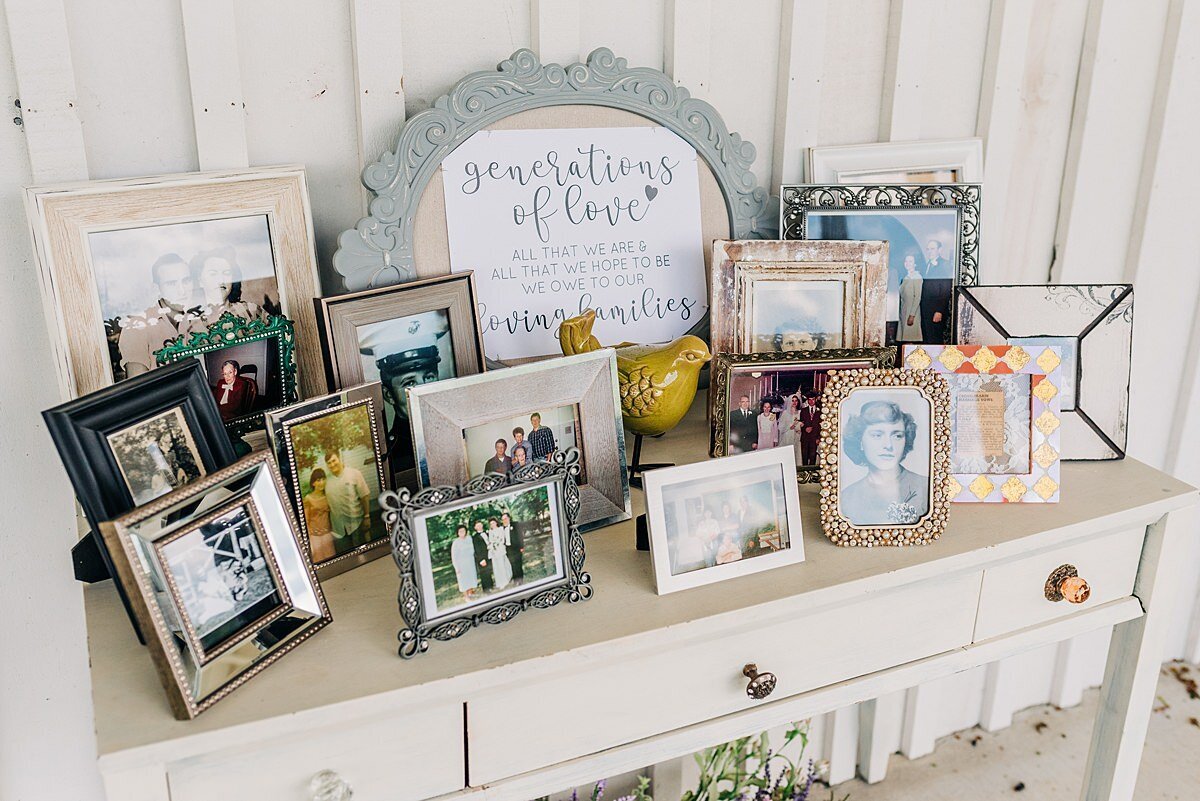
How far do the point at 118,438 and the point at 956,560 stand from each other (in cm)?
87

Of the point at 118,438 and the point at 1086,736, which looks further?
the point at 1086,736

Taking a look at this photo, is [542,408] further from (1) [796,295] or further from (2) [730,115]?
(2) [730,115]

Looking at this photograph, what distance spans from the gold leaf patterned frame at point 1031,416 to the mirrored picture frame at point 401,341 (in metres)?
0.54

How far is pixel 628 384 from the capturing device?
1111 mm

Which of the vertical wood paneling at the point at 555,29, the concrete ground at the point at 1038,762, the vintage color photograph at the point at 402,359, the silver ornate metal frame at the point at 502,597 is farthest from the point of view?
the concrete ground at the point at 1038,762

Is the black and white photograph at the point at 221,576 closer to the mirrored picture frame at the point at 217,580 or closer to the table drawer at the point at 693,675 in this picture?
the mirrored picture frame at the point at 217,580

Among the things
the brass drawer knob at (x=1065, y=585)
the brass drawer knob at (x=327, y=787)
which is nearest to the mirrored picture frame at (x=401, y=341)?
the brass drawer knob at (x=327, y=787)

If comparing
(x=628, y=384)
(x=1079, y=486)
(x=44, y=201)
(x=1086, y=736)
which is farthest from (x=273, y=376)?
(x=1086, y=736)

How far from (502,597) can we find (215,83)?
25.6 inches

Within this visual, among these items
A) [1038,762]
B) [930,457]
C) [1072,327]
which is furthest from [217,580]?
[1038,762]

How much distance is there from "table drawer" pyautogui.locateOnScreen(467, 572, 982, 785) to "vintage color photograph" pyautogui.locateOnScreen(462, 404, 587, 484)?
0.22 meters

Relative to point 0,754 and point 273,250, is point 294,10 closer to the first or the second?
point 273,250

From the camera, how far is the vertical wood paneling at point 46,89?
0.94m

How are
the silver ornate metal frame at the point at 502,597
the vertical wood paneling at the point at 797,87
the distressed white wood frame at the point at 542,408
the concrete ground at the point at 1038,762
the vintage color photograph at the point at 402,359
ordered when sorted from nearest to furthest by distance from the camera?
the silver ornate metal frame at the point at 502,597
the distressed white wood frame at the point at 542,408
the vintage color photograph at the point at 402,359
the vertical wood paneling at the point at 797,87
the concrete ground at the point at 1038,762
